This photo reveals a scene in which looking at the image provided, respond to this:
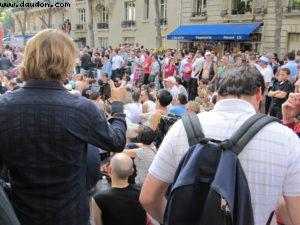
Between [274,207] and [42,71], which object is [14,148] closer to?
[42,71]

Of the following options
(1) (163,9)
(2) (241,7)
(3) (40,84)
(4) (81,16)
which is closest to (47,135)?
(3) (40,84)

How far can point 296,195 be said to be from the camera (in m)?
1.84

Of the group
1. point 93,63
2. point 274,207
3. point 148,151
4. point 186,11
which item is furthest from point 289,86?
point 186,11

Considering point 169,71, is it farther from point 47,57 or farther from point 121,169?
point 47,57

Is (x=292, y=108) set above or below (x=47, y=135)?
below

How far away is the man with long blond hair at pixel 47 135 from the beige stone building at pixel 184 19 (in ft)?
63.2

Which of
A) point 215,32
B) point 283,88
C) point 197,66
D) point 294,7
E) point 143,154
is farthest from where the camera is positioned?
point 215,32

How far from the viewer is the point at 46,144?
2.00m

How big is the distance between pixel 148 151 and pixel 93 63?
1477 cm

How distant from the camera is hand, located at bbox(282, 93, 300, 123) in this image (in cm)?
359

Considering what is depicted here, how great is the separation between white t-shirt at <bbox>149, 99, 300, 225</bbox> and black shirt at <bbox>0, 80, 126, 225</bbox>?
450 mm

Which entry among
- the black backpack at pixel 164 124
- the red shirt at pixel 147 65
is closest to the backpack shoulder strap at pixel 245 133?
the black backpack at pixel 164 124

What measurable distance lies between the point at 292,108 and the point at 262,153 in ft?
6.41

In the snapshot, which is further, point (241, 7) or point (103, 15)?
point (103, 15)
